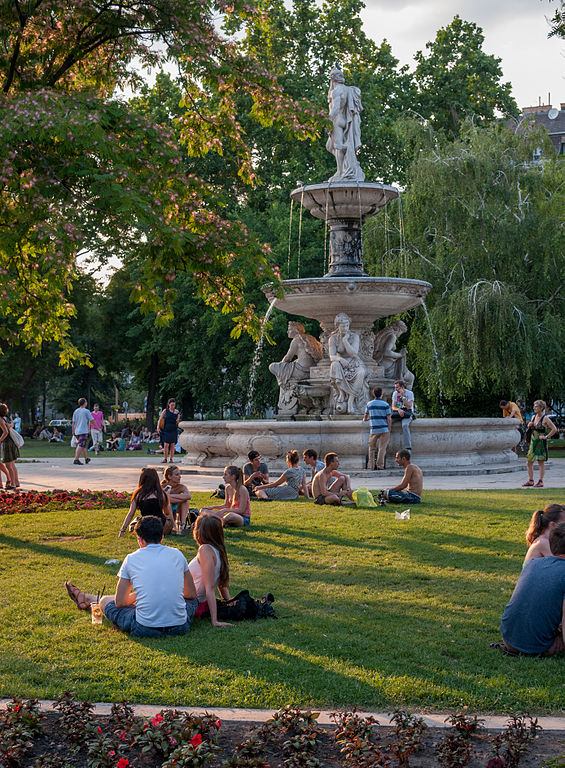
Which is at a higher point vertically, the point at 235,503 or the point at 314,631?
the point at 235,503

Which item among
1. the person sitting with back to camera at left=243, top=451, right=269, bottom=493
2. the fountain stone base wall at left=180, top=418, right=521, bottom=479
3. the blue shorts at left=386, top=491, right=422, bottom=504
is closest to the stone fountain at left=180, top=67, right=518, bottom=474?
the fountain stone base wall at left=180, top=418, right=521, bottom=479

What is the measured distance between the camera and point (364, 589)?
7.75 meters

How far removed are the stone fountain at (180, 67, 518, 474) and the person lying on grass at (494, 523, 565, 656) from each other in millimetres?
11154

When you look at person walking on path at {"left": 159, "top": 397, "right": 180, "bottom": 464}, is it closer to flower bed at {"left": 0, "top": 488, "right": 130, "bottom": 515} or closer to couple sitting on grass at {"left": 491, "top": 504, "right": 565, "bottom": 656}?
flower bed at {"left": 0, "top": 488, "right": 130, "bottom": 515}

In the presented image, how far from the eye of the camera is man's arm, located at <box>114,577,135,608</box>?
21.4 ft

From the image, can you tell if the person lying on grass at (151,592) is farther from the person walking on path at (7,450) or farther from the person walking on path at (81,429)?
the person walking on path at (81,429)

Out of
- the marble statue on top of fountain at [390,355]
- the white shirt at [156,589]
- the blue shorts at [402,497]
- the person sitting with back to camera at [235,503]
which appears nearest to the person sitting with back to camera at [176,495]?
the person sitting with back to camera at [235,503]

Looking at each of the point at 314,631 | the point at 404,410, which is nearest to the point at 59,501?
the point at 404,410

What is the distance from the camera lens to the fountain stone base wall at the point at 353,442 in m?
17.2

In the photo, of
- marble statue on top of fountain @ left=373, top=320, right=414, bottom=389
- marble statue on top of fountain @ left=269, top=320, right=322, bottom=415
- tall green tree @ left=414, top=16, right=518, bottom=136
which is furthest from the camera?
tall green tree @ left=414, top=16, right=518, bottom=136

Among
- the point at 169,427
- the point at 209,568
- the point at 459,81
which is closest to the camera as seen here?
the point at 209,568

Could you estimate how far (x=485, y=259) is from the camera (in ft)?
94.1

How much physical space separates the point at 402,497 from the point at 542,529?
640cm

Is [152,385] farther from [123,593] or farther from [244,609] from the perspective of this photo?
[123,593]
